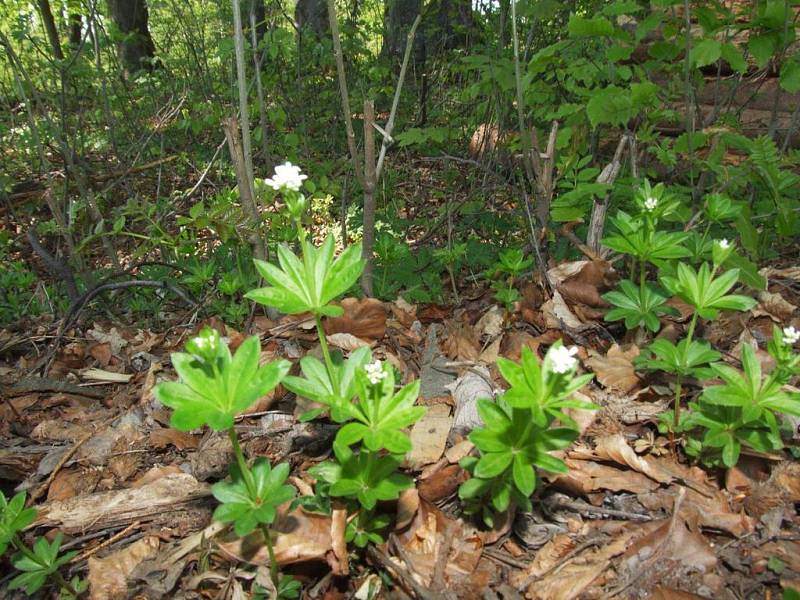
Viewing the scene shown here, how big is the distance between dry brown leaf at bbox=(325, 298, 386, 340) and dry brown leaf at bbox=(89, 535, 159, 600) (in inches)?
44.6

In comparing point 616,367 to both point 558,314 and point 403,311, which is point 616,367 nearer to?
point 558,314

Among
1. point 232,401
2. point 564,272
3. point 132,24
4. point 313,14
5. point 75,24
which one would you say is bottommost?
point 564,272

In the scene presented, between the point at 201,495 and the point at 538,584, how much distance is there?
41.7 inches

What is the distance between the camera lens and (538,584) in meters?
1.45

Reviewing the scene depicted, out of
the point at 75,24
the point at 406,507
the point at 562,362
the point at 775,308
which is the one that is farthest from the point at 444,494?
the point at 75,24

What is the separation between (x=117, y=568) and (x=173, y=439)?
0.55 meters

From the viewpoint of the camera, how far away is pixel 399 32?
8.45 m

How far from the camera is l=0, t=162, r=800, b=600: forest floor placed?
1.47 meters

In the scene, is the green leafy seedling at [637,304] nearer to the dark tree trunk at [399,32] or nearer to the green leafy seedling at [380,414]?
the green leafy seedling at [380,414]

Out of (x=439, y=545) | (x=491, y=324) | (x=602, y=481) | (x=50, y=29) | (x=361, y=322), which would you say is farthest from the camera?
(x=50, y=29)

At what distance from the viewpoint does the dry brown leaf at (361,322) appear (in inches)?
99.5

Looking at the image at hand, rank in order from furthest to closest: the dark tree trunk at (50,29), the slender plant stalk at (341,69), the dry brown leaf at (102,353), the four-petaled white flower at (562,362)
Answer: the dark tree trunk at (50,29) < the dry brown leaf at (102,353) < the slender plant stalk at (341,69) < the four-petaled white flower at (562,362)

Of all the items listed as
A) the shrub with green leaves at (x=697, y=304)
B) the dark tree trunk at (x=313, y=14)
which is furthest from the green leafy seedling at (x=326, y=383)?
the dark tree trunk at (x=313, y=14)

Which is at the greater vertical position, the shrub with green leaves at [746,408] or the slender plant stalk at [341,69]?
the slender plant stalk at [341,69]
